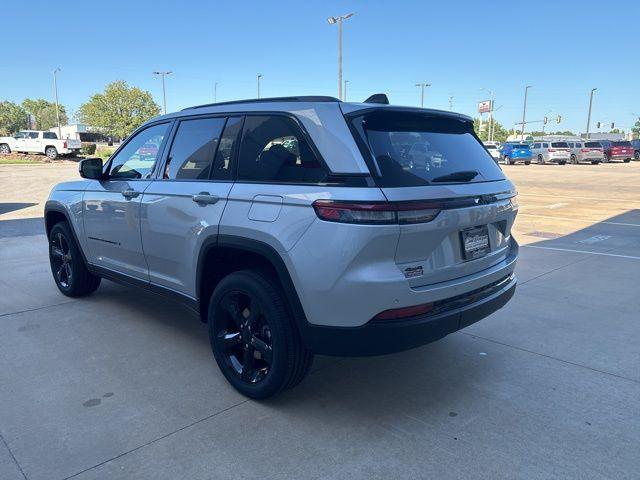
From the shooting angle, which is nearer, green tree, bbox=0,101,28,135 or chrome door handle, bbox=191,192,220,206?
chrome door handle, bbox=191,192,220,206

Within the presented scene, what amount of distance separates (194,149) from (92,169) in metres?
1.40

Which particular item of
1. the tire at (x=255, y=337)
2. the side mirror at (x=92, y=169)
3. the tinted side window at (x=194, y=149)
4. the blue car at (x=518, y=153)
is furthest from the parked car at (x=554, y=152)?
the tire at (x=255, y=337)

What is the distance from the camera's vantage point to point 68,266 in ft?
17.7

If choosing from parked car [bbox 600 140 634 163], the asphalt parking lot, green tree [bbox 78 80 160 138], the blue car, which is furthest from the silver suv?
green tree [bbox 78 80 160 138]

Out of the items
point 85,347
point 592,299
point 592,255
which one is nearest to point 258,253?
point 85,347

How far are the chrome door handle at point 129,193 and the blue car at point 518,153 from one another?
3923 cm

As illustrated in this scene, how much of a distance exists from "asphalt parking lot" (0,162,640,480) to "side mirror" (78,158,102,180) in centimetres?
130

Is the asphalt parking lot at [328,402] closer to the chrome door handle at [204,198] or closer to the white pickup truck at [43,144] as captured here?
the chrome door handle at [204,198]

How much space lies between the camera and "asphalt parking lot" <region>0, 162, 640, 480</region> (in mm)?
2621

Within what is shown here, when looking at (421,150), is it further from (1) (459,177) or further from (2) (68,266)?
(2) (68,266)

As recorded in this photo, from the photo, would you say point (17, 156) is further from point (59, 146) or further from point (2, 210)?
point (2, 210)

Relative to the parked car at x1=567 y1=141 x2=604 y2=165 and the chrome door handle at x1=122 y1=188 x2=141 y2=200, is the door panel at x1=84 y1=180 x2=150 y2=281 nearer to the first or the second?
the chrome door handle at x1=122 y1=188 x2=141 y2=200

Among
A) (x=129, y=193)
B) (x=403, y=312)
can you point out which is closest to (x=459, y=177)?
(x=403, y=312)

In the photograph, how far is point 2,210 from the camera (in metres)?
12.3
